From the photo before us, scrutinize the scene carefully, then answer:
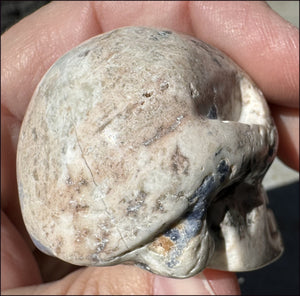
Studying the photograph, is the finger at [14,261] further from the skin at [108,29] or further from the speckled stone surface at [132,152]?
the speckled stone surface at [132,152]

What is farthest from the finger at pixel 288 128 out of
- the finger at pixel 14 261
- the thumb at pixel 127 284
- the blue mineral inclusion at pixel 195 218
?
the finger at pixel 14 261

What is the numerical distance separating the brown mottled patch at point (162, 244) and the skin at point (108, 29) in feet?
1.09

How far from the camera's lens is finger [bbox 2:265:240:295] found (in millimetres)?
1188

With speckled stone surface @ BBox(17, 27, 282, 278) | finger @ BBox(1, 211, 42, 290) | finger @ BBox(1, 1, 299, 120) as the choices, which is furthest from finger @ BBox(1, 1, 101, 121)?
speckled stone surface @ BBox(17, 27, 282, 278)

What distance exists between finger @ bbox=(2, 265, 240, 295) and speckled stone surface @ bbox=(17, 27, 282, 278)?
29 centimetres

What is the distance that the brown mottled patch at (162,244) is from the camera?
2.89ft

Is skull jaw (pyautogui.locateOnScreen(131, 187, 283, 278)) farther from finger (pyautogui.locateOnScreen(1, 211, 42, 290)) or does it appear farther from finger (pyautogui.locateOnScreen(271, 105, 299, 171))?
finger (pyautogui.locateOnScreen(1, 211, 42, 290))

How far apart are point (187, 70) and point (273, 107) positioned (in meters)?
0.74

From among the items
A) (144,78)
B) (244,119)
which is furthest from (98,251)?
(244,119)

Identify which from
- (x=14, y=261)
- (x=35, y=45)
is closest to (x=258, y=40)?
(x=35, y=45)

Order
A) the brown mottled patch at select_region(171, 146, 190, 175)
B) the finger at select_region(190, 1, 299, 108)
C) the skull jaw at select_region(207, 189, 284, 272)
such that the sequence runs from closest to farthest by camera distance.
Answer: the brown mottled patch at select_region(171, 146, 190, 175)
the skull jaw at select_region(207, 189, 284, 272)
the finger at select_region(190, 1, 299, 108)

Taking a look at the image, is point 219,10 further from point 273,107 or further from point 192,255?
point 192,255

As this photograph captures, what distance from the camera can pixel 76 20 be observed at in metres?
1.50

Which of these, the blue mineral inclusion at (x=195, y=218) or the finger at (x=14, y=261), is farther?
the finger at (x=14, y=261)
